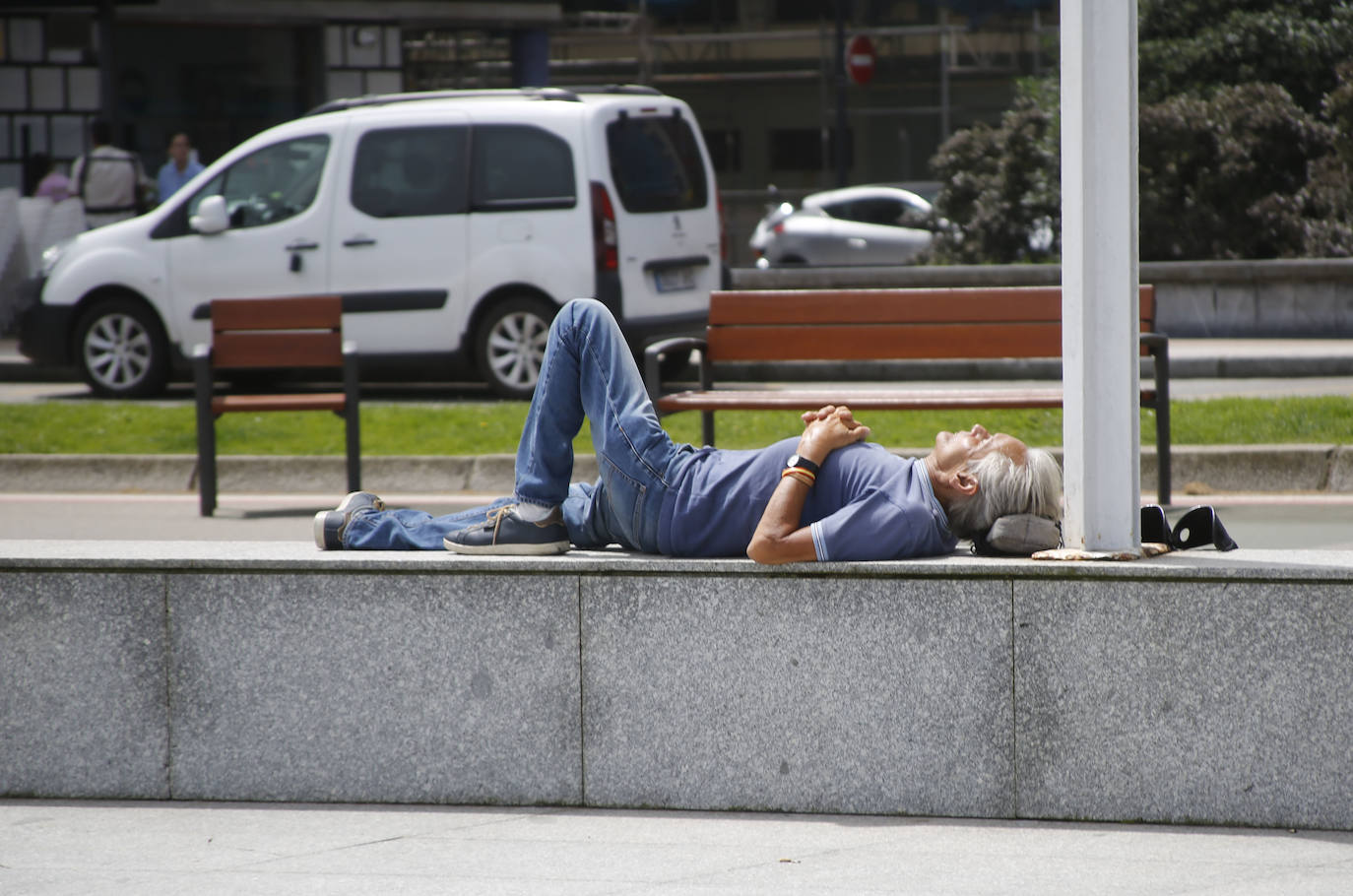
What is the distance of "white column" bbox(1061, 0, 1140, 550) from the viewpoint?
13.3 feet

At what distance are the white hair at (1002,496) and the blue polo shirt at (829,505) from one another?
0.16 feet

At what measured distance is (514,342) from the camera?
12.1 metres

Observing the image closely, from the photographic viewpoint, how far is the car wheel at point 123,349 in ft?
41.9

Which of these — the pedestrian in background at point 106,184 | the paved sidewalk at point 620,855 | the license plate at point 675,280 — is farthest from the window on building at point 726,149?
the paved sidewalk at point 620,855

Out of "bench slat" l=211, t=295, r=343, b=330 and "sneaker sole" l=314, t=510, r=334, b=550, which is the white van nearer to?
"bench slat" l=211, t=295, r=343, b=330

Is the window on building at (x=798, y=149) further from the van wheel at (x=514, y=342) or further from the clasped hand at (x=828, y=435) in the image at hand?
the clasped hand at (x=828, y=435)

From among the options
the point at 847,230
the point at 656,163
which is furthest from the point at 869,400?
the point at 847,230

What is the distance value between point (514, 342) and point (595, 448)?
768cm

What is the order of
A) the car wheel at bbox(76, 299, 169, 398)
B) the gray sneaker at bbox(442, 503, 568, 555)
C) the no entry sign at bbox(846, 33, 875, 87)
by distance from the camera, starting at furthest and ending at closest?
1. the no entry sign at bbox(846, 33, 875, 87)
2. the car wheel at bbox(76, 299, 169, 398)
3. the gray sneaker at bbox(442, 503, 568, 555)

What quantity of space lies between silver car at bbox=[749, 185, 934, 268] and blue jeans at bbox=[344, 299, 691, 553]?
66.9 feet

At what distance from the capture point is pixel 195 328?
12.6m

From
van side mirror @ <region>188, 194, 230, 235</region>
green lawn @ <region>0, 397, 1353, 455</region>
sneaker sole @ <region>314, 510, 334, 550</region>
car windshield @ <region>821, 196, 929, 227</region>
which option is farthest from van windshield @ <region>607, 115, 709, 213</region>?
car windshield @ <region>821, 196, 929, 227</region>

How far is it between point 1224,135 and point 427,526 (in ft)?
43.0

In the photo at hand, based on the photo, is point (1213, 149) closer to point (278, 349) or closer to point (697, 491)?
point (278, 349)
